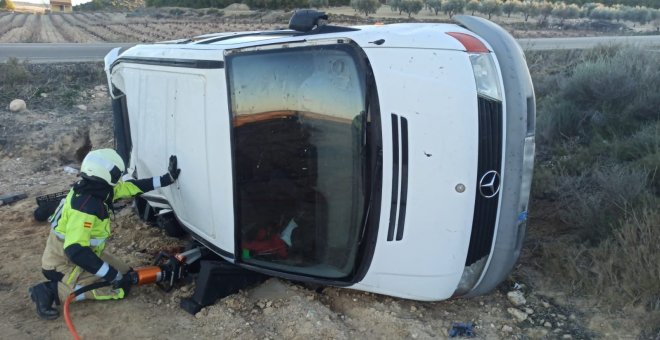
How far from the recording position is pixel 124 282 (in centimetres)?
445

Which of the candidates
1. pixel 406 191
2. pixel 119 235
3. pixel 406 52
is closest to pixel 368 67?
pixel 406 52

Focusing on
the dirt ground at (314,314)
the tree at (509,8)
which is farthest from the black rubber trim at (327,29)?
the tree at (509,8)

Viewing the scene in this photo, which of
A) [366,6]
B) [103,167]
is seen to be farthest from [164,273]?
[366,6]

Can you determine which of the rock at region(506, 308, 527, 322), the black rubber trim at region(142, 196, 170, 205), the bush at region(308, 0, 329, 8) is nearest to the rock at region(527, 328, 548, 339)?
the rock at region(506, 308, 527, 322)

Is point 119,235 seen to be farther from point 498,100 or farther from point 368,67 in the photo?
point 498,100

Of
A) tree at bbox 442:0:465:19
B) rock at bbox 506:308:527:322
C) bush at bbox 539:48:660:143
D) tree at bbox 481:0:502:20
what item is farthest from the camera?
tree at bbox 481:0:502:20

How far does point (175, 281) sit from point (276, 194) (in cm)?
140

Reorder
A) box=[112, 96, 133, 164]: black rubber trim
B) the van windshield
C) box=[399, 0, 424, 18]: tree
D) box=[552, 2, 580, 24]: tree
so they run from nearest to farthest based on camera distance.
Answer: the van windshield
box=[112, 96, 133, 164]: black rubber trim
box=[399, 0, 424, 18]: tree
box=[552, 2, 580, 24]: tree

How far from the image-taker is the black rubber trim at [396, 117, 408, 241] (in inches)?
132

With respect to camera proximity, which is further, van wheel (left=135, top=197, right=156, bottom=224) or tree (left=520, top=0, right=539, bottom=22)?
tree (left=520, top=0, right=539, bottom=22)

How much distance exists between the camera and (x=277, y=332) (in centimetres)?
389

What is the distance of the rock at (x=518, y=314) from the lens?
390 centimetres

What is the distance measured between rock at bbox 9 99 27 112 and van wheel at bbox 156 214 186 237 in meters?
5.66

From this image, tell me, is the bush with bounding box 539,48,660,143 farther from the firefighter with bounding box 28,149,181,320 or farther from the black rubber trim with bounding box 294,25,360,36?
the firefighter with bounding box 28,149,181,320
